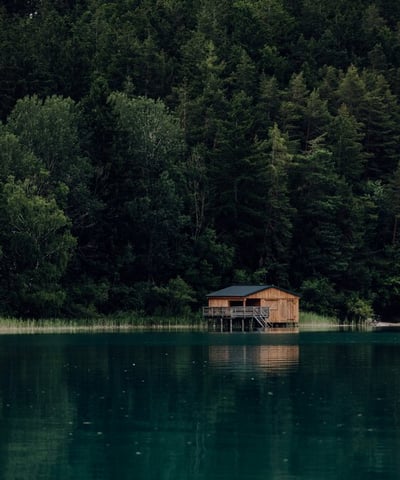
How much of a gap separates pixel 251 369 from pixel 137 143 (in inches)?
2589

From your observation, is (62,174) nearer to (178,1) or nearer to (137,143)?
(137,143)

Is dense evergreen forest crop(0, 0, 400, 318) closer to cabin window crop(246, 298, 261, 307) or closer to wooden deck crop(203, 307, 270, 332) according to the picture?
wooden deck crop(203, 307, 270, 332)

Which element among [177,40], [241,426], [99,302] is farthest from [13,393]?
[177,40]

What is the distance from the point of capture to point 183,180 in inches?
4545

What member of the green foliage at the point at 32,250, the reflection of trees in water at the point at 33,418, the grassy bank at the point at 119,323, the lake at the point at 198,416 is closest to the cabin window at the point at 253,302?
the grassy bank at the point at 119,323

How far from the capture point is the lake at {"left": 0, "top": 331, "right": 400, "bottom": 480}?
85.5 feet

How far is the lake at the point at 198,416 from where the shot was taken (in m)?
26.1

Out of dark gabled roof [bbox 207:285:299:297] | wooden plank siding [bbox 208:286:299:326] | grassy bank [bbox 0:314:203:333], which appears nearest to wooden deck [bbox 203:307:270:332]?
wooden plank siding [bbox 208:286:299:326]

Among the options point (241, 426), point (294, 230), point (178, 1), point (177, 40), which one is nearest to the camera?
point (241, 426)

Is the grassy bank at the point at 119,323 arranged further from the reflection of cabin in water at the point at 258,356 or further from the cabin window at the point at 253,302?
the reflection of cabin in water at the point at 258,356

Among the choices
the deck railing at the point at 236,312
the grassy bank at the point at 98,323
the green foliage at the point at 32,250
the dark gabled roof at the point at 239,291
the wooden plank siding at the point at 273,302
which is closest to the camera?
the grassy bank at the point at 98,323

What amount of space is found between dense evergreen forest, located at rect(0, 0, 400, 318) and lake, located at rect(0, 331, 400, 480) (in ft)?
150

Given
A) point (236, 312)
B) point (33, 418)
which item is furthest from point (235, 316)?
point (33, 418)

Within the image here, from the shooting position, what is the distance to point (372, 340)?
81.9m
